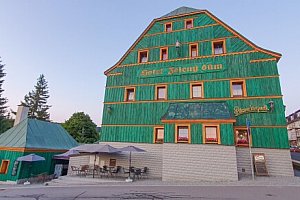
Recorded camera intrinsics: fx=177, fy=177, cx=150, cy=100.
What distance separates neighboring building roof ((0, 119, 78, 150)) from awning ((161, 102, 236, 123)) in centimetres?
1368

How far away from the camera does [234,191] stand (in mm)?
7738

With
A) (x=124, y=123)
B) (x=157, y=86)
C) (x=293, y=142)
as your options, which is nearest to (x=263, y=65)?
(x=157, y=86)

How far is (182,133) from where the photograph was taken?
12102 mm

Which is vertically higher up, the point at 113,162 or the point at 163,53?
the point at 163,53

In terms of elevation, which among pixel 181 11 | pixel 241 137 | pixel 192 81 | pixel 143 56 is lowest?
pixel 241 137

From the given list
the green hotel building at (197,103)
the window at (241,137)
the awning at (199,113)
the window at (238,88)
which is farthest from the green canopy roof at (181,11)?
the window at (241,137)

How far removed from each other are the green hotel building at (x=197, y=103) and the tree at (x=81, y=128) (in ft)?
62.4

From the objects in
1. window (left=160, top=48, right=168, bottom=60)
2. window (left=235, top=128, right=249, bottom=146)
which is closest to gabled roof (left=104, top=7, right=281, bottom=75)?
window (left=160, top=48, right=168, bottom=60)

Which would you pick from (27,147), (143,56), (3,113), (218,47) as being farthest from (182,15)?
(3,113)

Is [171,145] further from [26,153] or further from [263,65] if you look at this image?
[26,153]

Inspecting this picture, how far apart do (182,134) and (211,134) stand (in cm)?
187

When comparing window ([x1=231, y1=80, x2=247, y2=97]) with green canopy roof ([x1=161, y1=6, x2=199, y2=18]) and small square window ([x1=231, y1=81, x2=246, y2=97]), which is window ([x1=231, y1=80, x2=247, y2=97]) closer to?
small square window ([x1=231, y1=81, x2=246, y2=97])

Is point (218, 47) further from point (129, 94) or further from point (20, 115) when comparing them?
point (20, 115)

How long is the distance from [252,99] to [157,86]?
7.45 metres
